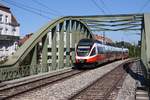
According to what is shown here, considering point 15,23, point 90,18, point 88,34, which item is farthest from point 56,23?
point 15,23

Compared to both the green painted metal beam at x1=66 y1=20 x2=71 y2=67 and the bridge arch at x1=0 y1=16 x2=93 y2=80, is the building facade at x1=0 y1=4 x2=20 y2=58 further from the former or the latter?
the green painted metal beam at x1=66 y1=20 x2=71 y2=67

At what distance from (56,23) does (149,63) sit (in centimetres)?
1142

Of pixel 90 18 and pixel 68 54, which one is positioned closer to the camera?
pixel 68 54

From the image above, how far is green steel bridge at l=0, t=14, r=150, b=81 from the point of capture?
67.2 ft

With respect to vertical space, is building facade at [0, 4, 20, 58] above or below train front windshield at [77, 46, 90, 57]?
above

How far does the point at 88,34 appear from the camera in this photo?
4212cm

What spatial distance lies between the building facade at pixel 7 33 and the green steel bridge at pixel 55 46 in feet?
47.0

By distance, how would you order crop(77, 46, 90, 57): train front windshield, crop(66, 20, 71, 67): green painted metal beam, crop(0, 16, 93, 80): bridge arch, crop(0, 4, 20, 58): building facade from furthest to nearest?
crop(0, 4, 20, 58): building facade → crop(66, 20, 71, 67): green painted metal beam → crop(77, 46, 90, 57): train front windshield → crop(0, 16, 93, 80): bridge arch

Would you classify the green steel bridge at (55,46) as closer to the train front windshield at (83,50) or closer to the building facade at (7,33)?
the train front windshield at (83,50)

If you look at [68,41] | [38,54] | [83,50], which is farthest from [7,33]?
[38,54]

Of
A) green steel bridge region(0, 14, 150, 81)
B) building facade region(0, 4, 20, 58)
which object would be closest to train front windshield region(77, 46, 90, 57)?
green steel bridge region(0, 14, 150, 81)

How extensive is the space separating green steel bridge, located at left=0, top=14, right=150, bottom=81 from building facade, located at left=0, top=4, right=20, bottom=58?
47.0ft

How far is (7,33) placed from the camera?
177ft

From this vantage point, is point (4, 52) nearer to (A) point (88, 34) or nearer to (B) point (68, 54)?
(A) point (88, 34)
